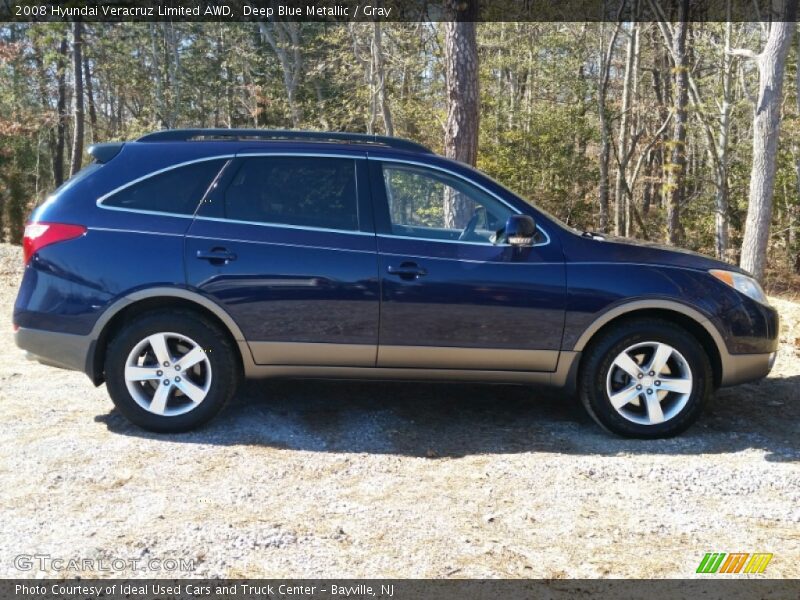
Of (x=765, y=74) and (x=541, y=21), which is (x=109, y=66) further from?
(x=765, y=74)

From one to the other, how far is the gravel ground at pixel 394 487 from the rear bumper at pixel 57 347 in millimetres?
479

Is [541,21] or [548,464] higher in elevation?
[541,21]

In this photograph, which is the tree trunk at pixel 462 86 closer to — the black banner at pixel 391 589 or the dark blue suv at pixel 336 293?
the dark blue suv at pixel 336 293

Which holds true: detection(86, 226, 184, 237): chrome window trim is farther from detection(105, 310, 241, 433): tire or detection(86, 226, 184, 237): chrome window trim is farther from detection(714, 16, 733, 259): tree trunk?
detection(714, 16, 733, 259): tree trunk

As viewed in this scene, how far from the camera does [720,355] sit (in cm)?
488

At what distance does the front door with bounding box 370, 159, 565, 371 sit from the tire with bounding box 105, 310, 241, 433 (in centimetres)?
105

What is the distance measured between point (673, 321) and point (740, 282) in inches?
20.8

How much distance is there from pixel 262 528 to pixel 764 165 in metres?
9.09

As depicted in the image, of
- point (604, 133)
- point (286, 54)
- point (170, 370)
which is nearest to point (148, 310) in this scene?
point (170, 370)

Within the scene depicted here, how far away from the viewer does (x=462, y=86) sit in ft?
28.5

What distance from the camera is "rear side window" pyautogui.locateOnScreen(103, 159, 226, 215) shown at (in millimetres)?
4770

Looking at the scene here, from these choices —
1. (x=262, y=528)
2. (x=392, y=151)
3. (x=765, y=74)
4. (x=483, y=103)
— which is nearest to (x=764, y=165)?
(x=765, y=74)

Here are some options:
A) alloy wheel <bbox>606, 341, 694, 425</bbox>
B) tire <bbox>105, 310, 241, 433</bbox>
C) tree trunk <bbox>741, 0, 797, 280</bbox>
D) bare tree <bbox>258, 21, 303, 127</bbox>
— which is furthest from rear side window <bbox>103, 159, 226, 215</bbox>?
bare tree <bbox>258, 21, 303, 127</bbox>

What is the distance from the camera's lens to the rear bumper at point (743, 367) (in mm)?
4871
